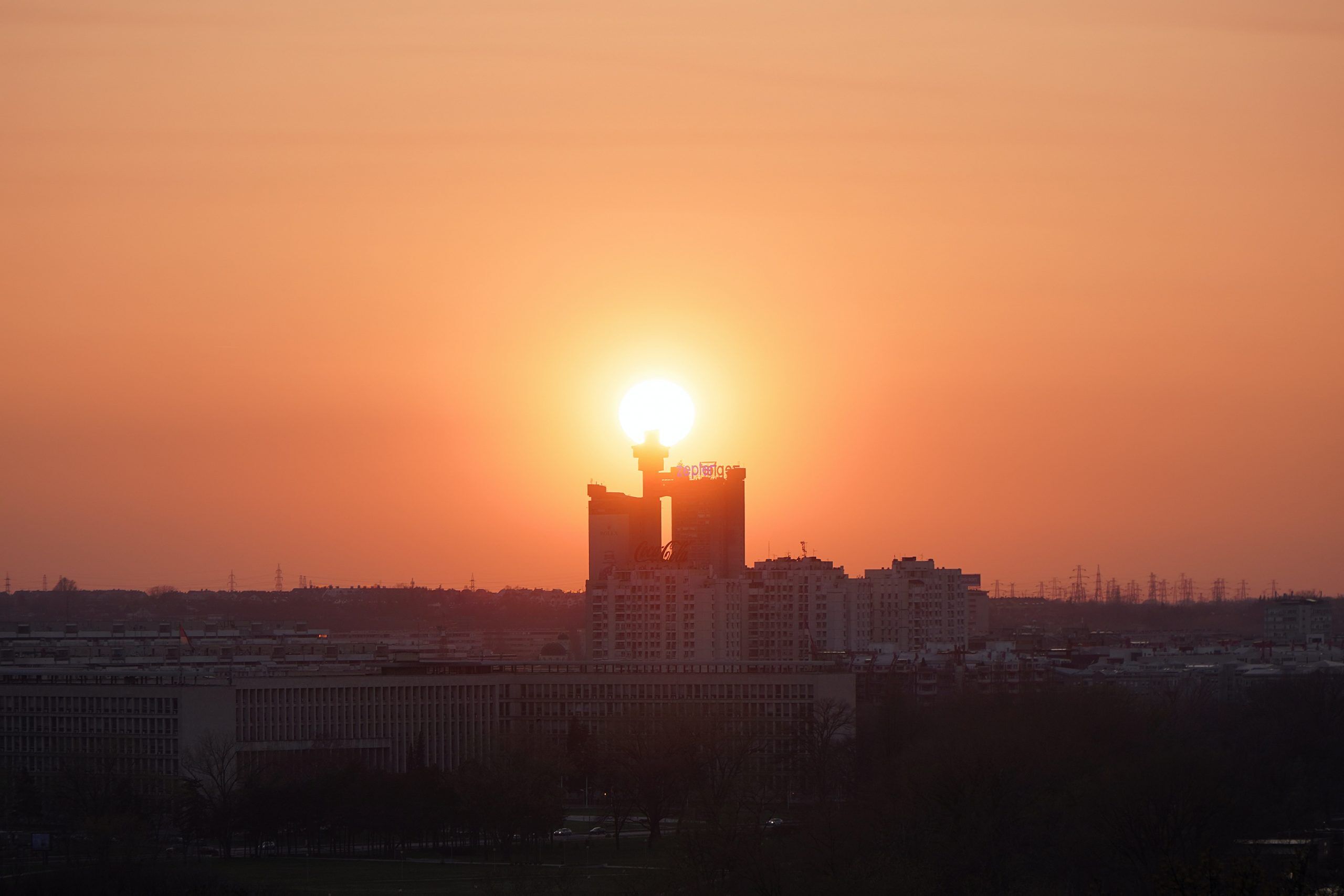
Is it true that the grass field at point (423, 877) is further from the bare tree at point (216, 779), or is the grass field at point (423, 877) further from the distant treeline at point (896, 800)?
the bare tree at point (216, 779)

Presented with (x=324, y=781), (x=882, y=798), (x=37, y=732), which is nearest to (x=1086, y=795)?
(x=882, y=798)

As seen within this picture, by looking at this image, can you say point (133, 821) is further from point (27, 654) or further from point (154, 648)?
point (154, 648)

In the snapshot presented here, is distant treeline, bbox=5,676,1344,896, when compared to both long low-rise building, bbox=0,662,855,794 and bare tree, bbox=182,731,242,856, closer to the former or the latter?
bare tree, bbox=182,731,242,856

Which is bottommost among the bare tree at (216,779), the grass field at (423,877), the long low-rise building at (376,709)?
the grass field at (423,877)

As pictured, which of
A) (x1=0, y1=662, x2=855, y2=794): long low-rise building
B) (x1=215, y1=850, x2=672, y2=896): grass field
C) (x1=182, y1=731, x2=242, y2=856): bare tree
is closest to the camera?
(x1=215, y1=850, x2=672, y2=896): grass field

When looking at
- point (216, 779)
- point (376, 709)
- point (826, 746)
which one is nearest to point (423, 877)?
point (216, 779)

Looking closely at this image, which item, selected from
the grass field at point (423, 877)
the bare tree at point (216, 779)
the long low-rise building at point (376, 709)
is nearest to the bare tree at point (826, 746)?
the long low-rise building at point (376, 709)

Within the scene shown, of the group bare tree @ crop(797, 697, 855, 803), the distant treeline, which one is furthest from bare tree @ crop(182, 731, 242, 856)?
bare tree @ crop(797, 697, 855, 803)

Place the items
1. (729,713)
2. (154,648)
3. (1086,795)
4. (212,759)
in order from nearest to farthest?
(1086,795), (212,759), (729,713), (154,648)

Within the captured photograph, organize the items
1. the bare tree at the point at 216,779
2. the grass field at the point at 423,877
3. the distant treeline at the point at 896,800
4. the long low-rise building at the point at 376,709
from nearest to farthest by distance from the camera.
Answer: the distant treeline at the point at 896,800 → the grass field at the point at 423,877 → the bare tree at the point at 216,779 → the long low-rise building at the point at 376,709

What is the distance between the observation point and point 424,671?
5674 inches

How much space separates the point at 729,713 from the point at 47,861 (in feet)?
211

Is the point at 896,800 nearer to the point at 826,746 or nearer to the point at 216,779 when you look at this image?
the point at 826,746

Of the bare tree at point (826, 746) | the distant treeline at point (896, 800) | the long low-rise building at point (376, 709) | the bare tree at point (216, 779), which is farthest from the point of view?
the long low-rise building at point (376, 709)
